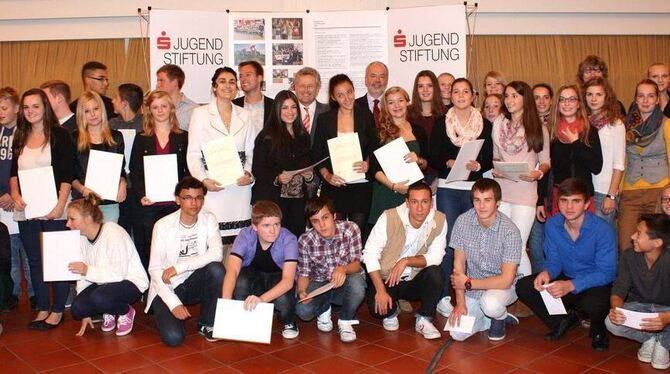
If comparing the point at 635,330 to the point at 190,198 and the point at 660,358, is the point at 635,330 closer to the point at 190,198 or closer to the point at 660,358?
the point at 660,358

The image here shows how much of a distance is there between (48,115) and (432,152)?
9.35ft

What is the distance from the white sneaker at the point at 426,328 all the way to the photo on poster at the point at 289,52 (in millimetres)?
3873

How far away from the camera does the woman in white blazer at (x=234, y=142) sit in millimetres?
4621

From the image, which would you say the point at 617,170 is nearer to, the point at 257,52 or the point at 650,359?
the point at 650,359

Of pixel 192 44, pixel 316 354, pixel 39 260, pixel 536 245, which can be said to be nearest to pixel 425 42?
pixel 192 44

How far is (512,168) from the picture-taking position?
434 centimetres

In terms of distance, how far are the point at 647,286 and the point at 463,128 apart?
1667mm

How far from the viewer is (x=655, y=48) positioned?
8.83 meters

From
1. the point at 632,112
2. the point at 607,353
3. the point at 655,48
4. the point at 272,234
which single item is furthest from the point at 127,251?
the point at 655,48

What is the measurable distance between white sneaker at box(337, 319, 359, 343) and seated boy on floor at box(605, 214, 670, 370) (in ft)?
5.33

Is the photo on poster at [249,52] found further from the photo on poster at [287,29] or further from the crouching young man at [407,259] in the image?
the crouching young man at [407,259]

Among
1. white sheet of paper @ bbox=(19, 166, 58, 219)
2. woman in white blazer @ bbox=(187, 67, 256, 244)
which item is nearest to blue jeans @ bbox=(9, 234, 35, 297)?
white sheet of paper @ bbox=(19, 166, 58, 219)

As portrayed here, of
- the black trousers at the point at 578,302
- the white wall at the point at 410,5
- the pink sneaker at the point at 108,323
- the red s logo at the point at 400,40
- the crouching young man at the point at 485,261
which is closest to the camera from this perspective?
the black trousers at the point at 578,302

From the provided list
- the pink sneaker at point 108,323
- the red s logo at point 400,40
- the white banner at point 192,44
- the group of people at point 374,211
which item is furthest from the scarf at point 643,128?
the white banner at point 192,44
